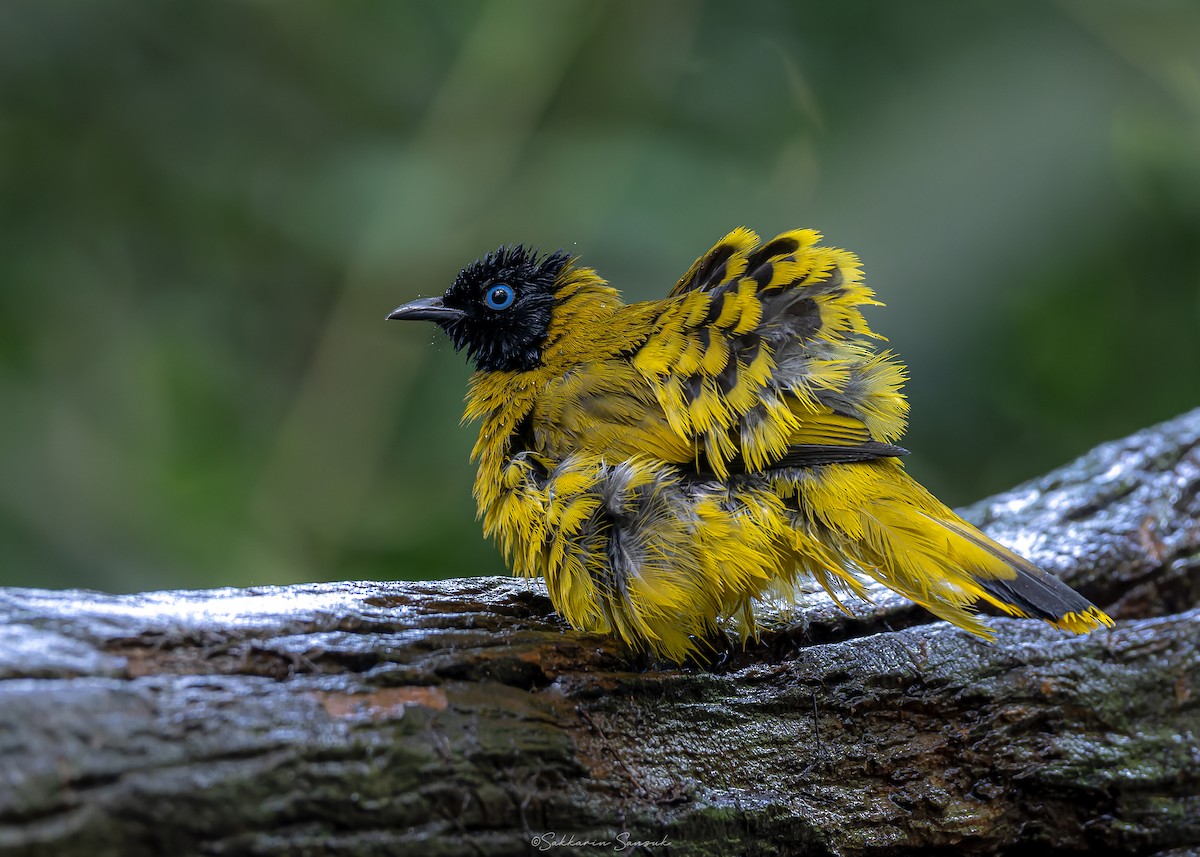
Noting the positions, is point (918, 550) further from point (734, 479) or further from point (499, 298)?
point (499, 298)

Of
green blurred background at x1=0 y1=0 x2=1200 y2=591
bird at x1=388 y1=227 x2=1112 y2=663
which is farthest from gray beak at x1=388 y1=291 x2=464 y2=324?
green blurred background at x1=0 y1=0 x2=1200 y2=591

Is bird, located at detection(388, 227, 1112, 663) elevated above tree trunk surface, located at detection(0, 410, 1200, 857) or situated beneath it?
elevated above

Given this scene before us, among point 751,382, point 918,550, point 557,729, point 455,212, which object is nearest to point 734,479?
point 751,382

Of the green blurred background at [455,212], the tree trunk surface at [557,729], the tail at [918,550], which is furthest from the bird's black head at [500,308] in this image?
the tail at [918,550]

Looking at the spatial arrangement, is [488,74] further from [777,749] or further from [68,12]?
[777,749]

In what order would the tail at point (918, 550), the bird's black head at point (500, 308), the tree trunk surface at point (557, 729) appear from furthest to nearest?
1. the bird's black head at point (500, 308)
2. the tail at point (918, 550)
3. the tree trunk surface at point (557, 729)

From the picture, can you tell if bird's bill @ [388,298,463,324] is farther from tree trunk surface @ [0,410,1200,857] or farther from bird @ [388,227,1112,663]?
tree trunk surface @ [0,410,1200,857]

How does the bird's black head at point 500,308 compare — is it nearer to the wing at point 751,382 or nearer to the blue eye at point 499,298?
the blue eye at point 499,298
